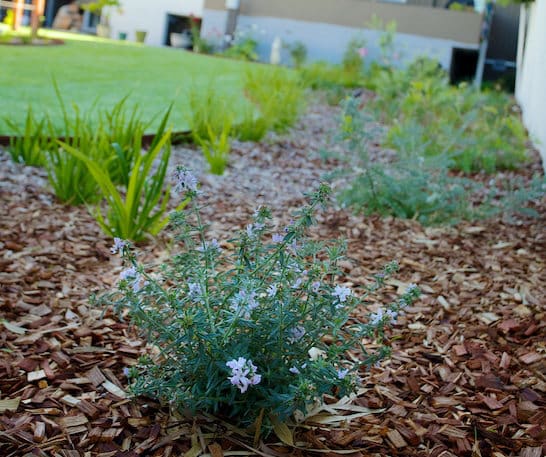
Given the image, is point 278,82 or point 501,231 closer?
point 501,231

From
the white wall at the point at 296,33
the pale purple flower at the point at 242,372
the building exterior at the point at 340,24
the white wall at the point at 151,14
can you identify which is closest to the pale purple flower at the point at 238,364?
the pale purple flower at the point at 242,372

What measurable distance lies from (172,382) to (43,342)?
25.7 inches

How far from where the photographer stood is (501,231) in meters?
4.00

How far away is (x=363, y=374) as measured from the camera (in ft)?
7.42

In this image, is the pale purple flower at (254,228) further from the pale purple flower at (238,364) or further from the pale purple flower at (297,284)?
the pale purple flower at (238,364)

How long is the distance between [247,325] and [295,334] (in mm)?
174

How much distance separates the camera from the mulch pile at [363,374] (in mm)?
1846

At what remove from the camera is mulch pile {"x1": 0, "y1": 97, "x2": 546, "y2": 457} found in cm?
185

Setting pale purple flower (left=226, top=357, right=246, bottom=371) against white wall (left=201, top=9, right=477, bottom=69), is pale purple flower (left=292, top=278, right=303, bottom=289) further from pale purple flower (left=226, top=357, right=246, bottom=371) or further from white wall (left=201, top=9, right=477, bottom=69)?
white wall (left=201, top=9, right=477, bottom=69)

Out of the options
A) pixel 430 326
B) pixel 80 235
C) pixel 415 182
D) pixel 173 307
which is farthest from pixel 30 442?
pixel 415 182

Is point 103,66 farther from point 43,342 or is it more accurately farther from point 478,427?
point 478,427

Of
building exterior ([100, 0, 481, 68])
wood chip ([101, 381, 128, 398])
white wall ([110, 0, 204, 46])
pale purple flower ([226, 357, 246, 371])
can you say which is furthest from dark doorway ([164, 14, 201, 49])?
pale purple flower ([226, 357, 246, 371])

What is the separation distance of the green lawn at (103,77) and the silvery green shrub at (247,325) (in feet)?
11.6

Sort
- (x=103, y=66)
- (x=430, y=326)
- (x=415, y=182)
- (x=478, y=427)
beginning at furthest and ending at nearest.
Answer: (x=103, y=66) < (x=415, y=182) < (x=430, y=326) < (x=478, y=427)
